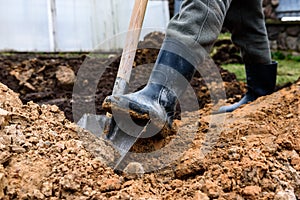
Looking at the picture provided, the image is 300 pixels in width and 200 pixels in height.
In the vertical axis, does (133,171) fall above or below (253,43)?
below

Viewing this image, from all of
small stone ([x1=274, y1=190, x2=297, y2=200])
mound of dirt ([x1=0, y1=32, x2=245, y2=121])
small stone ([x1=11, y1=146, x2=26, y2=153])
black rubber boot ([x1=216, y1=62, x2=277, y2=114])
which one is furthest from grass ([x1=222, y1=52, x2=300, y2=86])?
small stone ([x1=11, y1=146, x2=26, y2=153])

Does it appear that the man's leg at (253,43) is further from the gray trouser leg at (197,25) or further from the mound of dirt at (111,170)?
the mound of dirt at (111,170)

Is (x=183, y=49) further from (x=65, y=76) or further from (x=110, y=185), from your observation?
(x=65, y=76)

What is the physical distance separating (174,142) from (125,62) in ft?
1.31

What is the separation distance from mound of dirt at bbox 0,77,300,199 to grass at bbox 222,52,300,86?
7.99 ft

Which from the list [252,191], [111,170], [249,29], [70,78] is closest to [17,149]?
[111,170]

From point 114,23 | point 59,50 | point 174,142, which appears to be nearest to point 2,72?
point 59,50

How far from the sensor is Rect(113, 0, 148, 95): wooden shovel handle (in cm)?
171

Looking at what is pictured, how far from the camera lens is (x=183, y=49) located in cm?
160

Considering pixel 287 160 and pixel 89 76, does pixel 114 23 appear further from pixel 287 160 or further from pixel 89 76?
pixel 287 160

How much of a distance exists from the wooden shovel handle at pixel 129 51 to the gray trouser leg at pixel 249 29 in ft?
2.20

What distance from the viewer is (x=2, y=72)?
3.67m

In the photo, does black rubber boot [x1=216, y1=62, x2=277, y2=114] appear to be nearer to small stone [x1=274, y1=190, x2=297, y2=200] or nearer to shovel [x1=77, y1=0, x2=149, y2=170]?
shovel [x1=77, y1=0, x2=149, y2=170]

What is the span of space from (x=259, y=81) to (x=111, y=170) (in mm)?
1391
